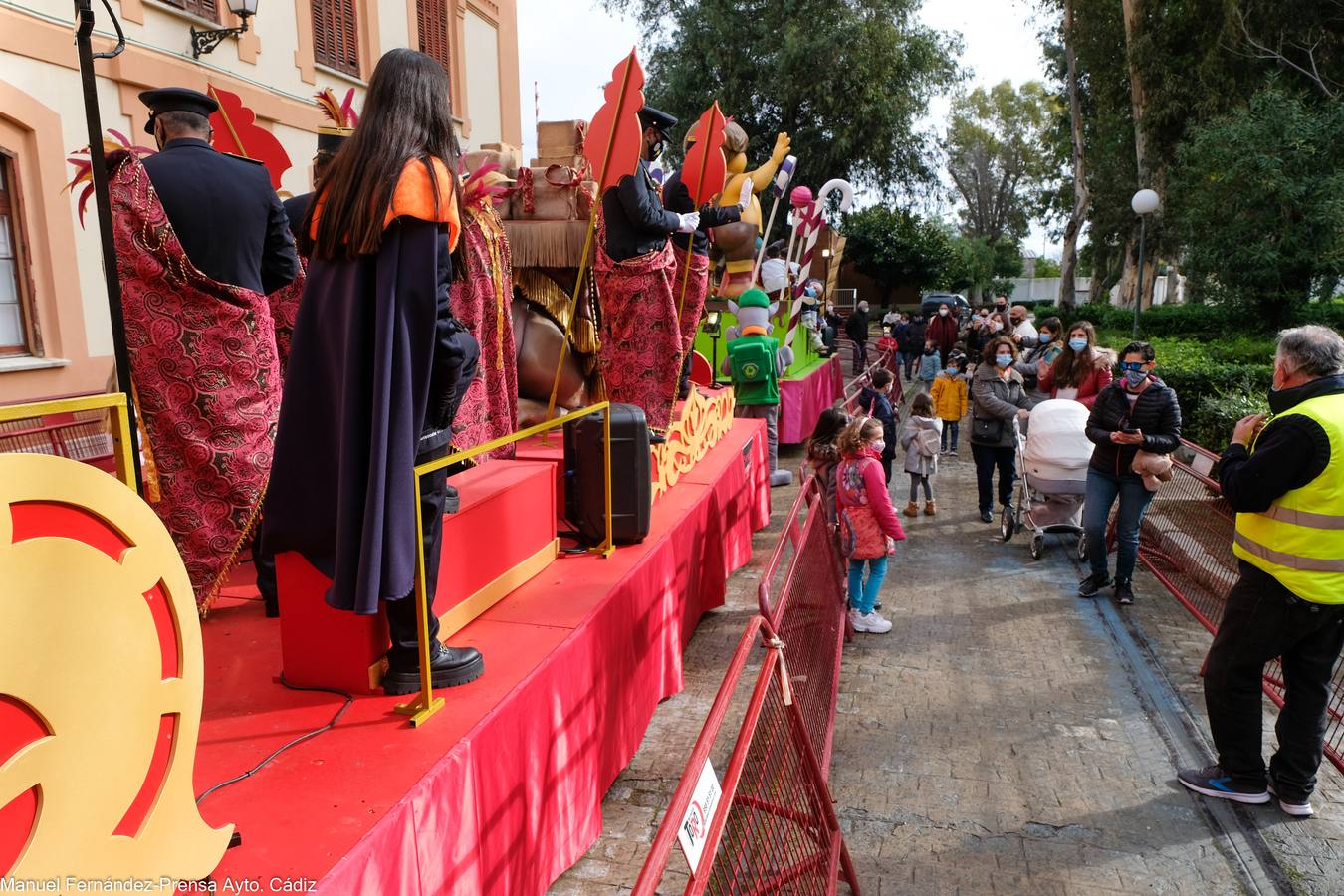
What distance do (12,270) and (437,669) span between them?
6.61 m

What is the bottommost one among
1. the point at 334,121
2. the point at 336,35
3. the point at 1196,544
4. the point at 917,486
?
the point at 917,486

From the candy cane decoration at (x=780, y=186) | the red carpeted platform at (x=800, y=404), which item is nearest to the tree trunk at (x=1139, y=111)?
the red carpeted platform at (x=800, y=404)

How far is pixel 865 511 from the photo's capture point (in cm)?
511

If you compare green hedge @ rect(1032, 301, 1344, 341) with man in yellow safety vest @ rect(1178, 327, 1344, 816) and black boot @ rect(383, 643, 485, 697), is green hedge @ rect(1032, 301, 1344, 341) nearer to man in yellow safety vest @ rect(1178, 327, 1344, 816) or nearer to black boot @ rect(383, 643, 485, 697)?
man in yellow safety vest @ rect(1178, 327, 1344, 816)

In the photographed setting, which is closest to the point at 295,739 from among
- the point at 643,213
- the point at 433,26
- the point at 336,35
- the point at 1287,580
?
the point at 643,213

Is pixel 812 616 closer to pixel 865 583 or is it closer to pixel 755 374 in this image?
pixel 865 583

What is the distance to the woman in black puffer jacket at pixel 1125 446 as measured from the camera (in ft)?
17.4

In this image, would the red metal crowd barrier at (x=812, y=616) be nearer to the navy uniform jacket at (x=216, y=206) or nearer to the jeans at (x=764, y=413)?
the navy uniform jacket at (x=216, y=206)

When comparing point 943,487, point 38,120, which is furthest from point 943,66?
point 38,120

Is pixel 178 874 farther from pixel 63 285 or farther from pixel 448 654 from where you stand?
pixel 63 285

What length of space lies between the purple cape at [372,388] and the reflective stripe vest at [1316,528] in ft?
9.92

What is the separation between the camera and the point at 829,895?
262 centimetres

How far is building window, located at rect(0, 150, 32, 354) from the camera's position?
6824mm

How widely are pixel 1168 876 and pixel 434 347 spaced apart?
2950 mm
